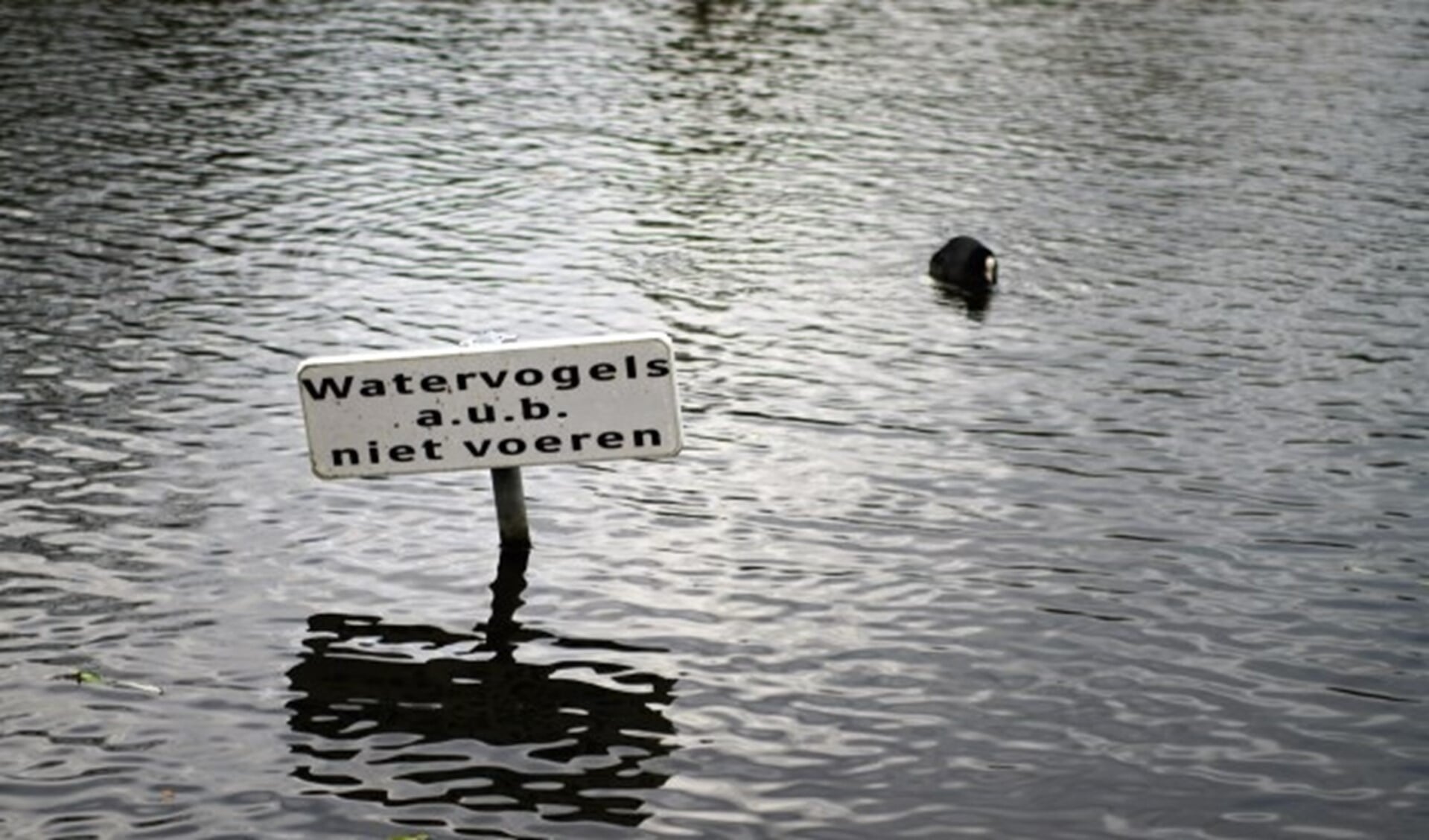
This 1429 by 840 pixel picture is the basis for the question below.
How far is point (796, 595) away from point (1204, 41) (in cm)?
2572

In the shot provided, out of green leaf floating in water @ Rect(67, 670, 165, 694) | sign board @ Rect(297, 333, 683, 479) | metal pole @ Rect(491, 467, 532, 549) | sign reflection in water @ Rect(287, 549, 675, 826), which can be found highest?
sign board @ Rect(297, 333, 683, 479)

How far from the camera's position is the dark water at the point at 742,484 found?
9.42 m

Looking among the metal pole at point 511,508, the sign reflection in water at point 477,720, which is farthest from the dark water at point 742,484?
the metal pole at point 511,508

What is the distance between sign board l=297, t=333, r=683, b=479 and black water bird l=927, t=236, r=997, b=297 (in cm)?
794

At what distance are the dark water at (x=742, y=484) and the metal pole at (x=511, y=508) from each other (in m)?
0.19

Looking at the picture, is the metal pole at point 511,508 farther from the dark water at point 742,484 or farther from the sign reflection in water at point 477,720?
the sign reflection in water at point 477,720

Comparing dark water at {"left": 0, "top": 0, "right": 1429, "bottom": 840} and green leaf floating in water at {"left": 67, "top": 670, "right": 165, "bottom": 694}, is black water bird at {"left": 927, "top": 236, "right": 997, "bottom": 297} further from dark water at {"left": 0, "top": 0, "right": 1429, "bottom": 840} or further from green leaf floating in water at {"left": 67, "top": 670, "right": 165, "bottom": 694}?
green leaf floating in water at {"left": 67, "top": 670, "right": 165, "bottom": 694}

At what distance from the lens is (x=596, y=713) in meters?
10.0

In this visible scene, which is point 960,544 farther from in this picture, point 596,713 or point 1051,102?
point 1051,102

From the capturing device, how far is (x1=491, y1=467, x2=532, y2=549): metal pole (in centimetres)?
1196

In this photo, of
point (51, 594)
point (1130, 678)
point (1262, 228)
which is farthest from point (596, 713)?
point (1262, 228)

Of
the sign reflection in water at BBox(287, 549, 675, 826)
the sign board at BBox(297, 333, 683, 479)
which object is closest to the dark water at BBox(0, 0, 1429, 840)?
the sign reflection in water at BBox(287, 549, 675, 826)

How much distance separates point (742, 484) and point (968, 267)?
18.8ft

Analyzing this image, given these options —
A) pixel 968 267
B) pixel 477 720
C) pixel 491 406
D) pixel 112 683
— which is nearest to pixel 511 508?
pixel 491 406
